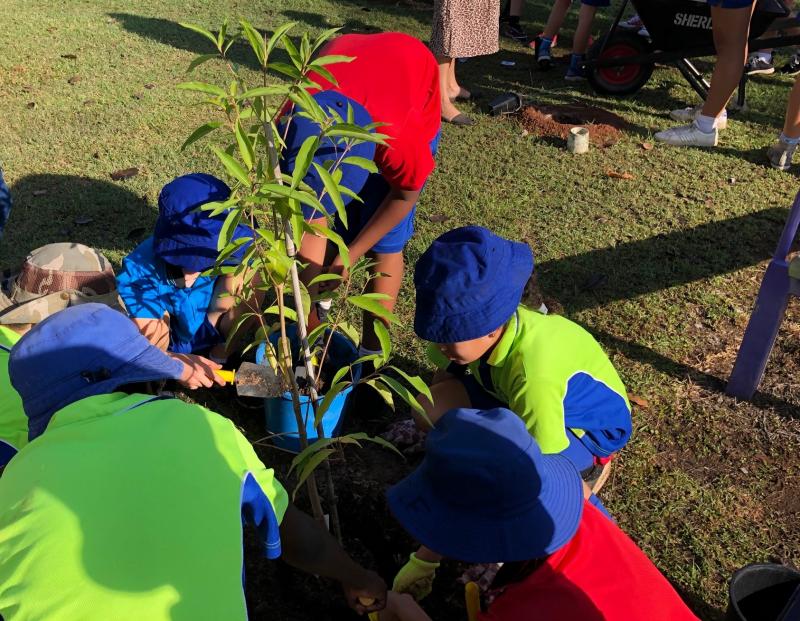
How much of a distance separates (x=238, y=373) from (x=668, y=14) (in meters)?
4.26

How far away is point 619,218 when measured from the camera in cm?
409

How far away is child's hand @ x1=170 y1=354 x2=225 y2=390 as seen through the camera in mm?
2441

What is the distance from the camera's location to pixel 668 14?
5047 mm

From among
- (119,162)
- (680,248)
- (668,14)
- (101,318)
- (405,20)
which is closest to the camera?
(101,318)

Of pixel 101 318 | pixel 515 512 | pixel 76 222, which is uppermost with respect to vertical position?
pixel 101 318

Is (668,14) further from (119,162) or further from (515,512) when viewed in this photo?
(515,512)

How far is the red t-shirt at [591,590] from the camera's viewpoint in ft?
4.94

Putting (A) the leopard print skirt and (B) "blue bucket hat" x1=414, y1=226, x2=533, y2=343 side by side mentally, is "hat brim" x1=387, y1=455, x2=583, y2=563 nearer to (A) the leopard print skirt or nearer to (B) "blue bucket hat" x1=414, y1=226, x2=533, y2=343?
(B) "blue bucket hat" x1=414, y1=226, x2=533, y2=343

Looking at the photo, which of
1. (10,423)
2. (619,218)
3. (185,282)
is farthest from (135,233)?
(619,218)

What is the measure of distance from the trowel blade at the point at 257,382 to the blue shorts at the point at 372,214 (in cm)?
62

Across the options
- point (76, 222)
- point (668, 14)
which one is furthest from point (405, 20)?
point (76, 222)

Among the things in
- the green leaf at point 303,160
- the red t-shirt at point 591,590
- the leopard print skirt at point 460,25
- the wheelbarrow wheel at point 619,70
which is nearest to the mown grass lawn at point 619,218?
the wheelbarrow wheel at point 619,70

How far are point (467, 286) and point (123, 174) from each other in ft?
10.8

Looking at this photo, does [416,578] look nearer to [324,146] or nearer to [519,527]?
[519,527]
